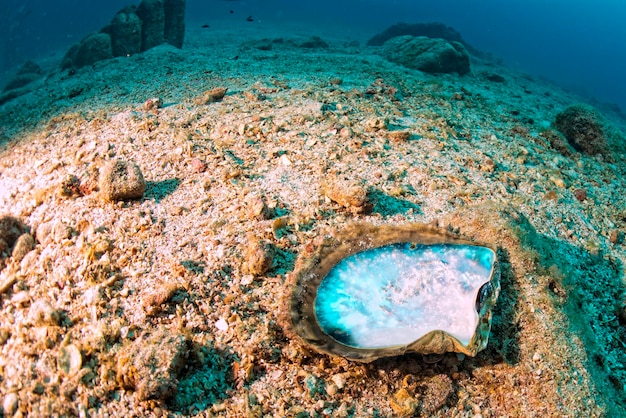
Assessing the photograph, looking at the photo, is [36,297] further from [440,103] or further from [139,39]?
[139,39]

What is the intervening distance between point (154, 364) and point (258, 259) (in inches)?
32.9

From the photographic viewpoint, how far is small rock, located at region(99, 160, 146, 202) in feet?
9.02

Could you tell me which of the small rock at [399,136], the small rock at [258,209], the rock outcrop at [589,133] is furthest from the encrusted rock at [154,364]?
the rock outcrop at [589,133]

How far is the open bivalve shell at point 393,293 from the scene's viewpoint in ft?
6.17

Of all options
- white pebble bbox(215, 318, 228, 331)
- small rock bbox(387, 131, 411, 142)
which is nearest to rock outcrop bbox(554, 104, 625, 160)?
small rock bbox(387, 131, 411, 142)

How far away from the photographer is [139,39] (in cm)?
1135

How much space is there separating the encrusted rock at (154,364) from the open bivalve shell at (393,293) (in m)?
0.63

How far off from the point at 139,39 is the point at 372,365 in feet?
42.7

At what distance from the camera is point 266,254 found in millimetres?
2293

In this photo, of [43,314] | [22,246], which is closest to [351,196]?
[43,314]

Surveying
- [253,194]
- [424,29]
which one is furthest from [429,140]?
[424,29]

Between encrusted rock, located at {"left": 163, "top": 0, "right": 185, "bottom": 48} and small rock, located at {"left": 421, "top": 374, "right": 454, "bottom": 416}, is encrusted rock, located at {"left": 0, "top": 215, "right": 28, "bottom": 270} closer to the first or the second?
small rock, located at {"left": 421, "top": 374, "right": 454, "bottom": 416}

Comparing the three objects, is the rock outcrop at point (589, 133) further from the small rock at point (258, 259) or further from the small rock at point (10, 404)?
the small rock at point (10, 404)

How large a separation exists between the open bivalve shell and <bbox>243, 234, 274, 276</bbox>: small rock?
24 cm
